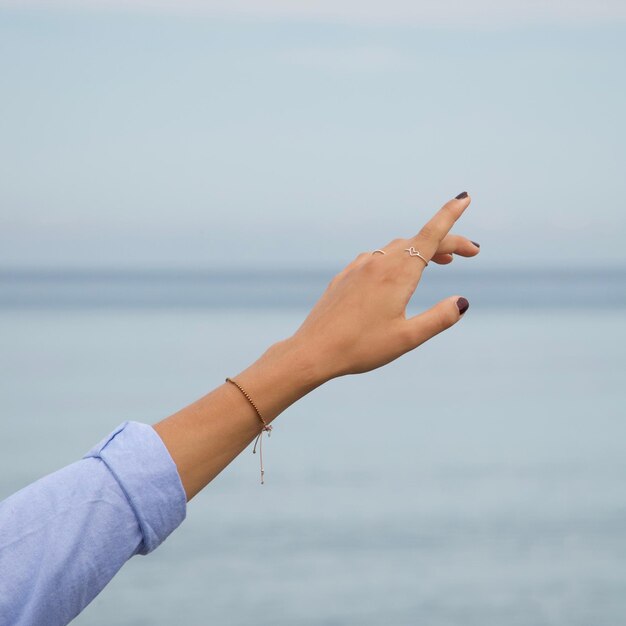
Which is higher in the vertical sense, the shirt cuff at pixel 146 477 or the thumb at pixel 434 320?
the thumb at pixel 434 320

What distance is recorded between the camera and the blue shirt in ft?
1.41

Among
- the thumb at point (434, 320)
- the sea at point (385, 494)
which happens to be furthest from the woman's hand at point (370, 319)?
the sea at point (385, 494)

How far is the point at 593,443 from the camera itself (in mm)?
5902

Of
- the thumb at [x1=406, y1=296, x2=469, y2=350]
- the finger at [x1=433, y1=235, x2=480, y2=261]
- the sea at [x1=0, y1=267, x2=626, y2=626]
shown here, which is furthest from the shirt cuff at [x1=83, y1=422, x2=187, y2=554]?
the sea at [x1=0, y1=267, x2=626, y2=626]

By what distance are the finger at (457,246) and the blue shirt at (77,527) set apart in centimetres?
24

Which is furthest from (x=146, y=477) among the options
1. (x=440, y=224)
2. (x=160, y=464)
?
(x=440, y=224)

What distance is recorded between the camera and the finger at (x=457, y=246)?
634 millimetres

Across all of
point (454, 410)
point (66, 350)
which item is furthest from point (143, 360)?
point (454, 410)

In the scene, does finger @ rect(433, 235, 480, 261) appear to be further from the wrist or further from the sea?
the sea

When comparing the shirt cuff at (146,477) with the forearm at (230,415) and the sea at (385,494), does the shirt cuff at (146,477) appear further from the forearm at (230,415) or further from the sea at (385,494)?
the sea at (385,494)

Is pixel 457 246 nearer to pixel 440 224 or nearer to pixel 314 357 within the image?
pixel 440 224

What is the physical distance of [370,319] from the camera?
496mm

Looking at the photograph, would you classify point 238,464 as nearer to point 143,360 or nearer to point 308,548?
point 308,548

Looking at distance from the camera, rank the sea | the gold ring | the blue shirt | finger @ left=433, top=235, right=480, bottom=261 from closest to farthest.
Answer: the blue shirt < the gold ring < finger @ left=433, top=235, right=480, bottom=261 < the sea
